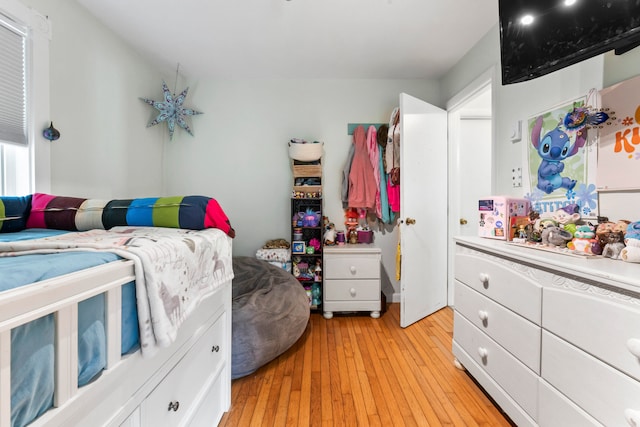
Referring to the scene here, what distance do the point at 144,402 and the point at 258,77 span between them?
2864 mm

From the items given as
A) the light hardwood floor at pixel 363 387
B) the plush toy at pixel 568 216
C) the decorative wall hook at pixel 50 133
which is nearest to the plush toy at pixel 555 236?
the plush toy at pixel 568 216

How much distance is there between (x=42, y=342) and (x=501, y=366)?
65.5 inches

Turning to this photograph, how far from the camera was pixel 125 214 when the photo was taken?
3.77 feet

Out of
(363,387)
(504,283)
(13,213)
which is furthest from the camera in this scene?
(363,387)

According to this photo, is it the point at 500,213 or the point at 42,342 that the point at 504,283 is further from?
the point at 42,342

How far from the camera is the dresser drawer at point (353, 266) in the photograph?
8.27 feet

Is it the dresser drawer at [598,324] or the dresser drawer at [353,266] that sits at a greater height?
the dresser drawer at [598,324]

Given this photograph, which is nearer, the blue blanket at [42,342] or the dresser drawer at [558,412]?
the blue blanket at [42,342]

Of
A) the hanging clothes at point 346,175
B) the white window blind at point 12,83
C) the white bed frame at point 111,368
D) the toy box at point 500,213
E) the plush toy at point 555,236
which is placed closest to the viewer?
the white bed frame at point 111,368

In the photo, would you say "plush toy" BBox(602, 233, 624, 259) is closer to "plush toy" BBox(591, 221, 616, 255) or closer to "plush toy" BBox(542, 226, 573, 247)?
"plush toy" BBox(591, 221, 616, 255)

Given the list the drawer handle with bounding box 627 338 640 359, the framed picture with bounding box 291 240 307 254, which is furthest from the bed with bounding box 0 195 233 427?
the framed picture with bounding box 291 240 307 254

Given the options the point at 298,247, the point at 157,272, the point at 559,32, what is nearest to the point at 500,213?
the point at 559,32

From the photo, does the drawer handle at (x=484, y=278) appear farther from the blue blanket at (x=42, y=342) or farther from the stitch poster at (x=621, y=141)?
the blue blanket at (x=42, y=342)

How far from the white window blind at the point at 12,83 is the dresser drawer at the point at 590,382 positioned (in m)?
2.67
